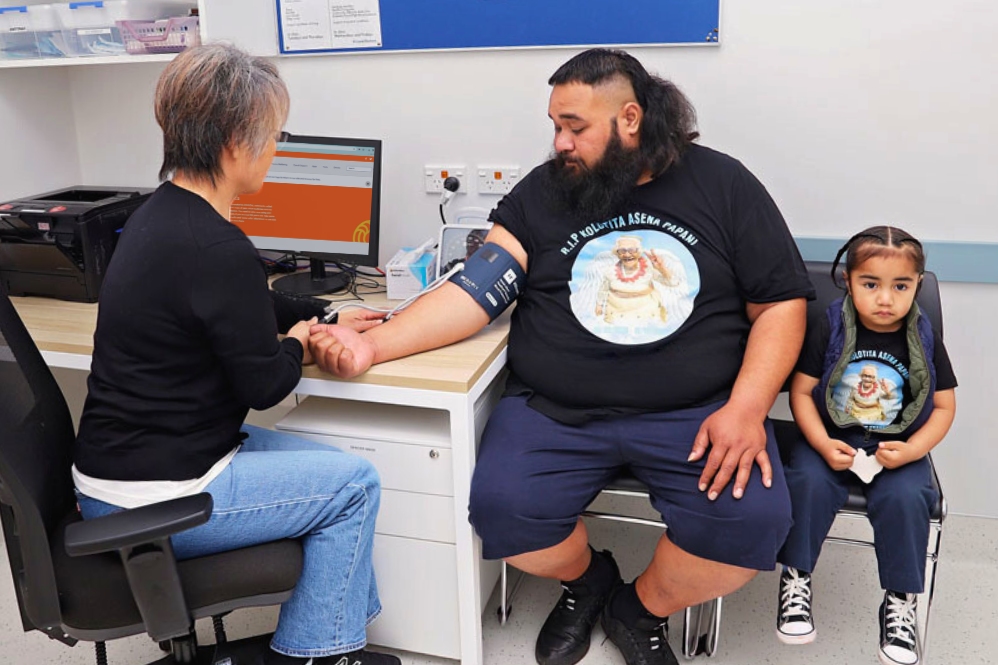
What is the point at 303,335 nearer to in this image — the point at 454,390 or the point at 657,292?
the point at 454,390

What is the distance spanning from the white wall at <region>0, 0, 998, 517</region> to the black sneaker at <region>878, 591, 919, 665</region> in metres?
0.78

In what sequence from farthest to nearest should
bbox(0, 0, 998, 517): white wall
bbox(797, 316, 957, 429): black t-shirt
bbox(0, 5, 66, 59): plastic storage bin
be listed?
bbox(0, 5, 66, 59): plastic storage bin
bbox(0, 0, 998, 517): white wall
bbox(797, 316, 957, 429): black t-shirt

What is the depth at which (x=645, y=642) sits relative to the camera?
75.4 inches

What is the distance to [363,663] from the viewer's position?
1892 millimetres

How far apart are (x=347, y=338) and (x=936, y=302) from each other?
1315 mm

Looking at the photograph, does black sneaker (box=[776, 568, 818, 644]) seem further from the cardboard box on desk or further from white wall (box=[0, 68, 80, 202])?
white wall (box=[0, 68, 80, 202])

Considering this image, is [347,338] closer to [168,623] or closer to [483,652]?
[168,623]

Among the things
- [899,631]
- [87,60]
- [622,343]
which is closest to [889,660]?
[899,631]

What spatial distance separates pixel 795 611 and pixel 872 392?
48 cm

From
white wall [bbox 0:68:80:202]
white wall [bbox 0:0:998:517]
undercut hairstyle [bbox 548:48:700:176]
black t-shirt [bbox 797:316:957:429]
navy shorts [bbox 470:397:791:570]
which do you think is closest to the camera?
navy shorts [bbox 470:397:791:570]

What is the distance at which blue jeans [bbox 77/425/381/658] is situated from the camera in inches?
60.7

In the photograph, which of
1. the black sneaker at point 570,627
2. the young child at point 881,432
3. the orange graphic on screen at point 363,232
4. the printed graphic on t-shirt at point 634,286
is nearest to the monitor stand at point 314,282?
the orange graphic on screen at point 363,232

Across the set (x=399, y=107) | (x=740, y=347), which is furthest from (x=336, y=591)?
(x=399, y=107)

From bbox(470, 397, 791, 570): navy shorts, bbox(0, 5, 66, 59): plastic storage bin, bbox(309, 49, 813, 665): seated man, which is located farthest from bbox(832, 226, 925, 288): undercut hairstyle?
bbox(0, 5, 66, 59): plastic storage bin
